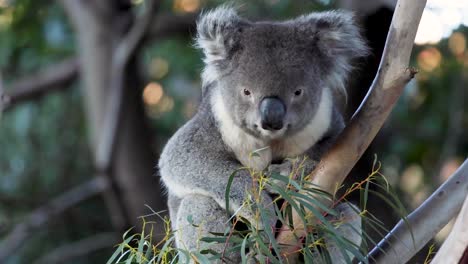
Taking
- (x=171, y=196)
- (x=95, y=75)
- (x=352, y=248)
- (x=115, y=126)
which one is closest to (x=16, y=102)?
(x=95, y=75)

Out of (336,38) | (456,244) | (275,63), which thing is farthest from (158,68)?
(456,244)

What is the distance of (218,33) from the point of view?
146 inches

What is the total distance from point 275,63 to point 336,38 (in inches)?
14.7

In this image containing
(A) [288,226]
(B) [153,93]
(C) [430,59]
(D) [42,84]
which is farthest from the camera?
(B) [153,93]

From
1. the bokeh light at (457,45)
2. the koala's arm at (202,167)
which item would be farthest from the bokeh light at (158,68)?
the koala's arm at (202,167)

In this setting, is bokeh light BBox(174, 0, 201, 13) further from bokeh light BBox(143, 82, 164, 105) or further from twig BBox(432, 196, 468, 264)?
twig BBox(432, 196, 468, 264)

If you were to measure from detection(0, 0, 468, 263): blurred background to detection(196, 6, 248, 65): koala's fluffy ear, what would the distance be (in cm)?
278

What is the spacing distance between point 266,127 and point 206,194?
530mm

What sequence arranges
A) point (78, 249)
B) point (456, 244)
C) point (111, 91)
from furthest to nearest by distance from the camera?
point (78, 249), point (111, 91), point (456, 244)

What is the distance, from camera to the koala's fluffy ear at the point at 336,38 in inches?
145

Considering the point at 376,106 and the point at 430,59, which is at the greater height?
the point at 376,106

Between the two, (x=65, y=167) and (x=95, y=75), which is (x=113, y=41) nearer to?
(x=95, y=75)

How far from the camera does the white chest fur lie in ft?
11.9

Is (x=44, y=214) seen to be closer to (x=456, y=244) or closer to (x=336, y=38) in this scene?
(x=336, y=38)
